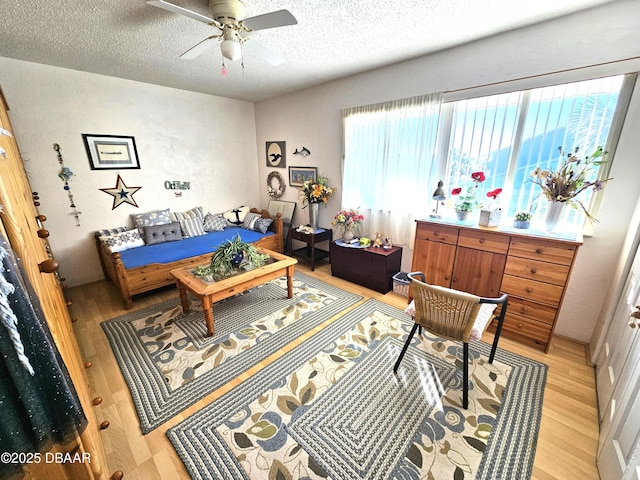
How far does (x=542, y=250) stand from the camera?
A: 6.58ft

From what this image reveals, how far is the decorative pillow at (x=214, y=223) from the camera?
13.7 ft

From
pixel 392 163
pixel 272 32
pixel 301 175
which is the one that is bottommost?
pixel 301 175

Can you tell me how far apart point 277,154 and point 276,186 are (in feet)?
1.82

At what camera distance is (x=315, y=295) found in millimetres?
3094

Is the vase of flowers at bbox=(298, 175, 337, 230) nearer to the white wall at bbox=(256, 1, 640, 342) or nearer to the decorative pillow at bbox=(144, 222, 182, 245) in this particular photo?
the white wall at bbox=(256, 1, 640, 342)

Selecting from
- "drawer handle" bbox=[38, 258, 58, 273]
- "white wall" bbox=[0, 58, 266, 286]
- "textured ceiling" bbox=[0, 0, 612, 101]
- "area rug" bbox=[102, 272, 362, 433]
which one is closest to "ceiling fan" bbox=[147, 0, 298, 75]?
"textured ceiling" bbox=[0, 0, 612, 101]

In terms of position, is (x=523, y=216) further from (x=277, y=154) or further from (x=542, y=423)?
(x=277, y=154)

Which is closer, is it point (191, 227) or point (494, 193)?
point (494, 193)

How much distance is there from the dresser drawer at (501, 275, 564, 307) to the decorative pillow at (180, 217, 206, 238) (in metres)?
3.89

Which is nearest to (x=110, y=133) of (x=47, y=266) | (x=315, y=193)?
(x=315, y=193)

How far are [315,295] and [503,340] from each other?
188 centimetres

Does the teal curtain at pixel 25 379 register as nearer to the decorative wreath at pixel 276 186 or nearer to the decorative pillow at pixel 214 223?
the decorative pillow at pixel 214 223

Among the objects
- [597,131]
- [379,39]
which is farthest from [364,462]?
[379,39]

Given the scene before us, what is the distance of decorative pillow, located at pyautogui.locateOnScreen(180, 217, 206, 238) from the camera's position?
12.6 ft
